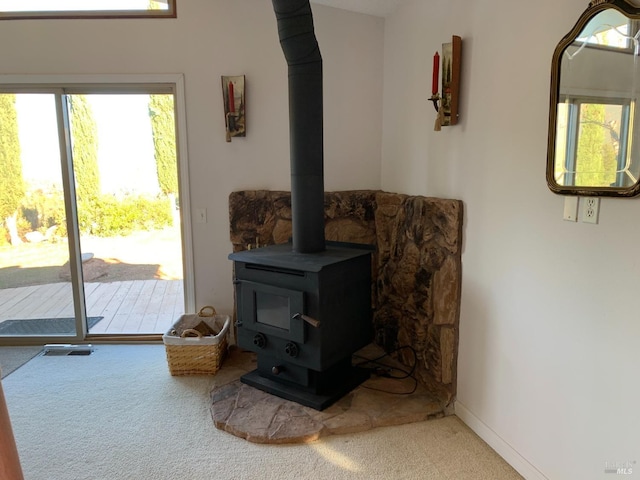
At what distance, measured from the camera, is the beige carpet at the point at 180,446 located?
1851 mm

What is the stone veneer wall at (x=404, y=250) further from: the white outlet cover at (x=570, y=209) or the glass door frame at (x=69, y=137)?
the white outlet cover at (x=570, y=209)

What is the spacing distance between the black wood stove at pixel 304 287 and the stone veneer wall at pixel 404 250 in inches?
11.5

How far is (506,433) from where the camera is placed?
1.91 m

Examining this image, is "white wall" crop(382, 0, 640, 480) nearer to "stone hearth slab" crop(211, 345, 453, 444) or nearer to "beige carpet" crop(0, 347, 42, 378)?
"stone hearth slab" crop(211, 345, 453, 444)

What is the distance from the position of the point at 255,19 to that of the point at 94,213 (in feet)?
6.01

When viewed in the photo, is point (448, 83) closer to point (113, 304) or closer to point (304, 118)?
point (304, 118)

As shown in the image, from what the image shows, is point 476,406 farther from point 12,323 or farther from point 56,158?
point 12,323

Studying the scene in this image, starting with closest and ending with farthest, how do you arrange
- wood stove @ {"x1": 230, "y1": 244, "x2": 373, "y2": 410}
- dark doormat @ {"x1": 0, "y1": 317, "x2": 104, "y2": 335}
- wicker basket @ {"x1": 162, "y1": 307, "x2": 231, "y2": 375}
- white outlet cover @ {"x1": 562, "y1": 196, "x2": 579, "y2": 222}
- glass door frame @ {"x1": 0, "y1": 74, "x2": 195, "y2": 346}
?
white outlet cover @ {"x1": 562, "y1": 196, "x2": 579, "y2": 222} < wood stove @ {"x1": 230, "y1": 244, "x2": 373, "y2": 410} < wicker basket @ {"x1": 162, "y1": 307, "x2": 231, "y2": 375} < glass door frame @ {"x1": 0, "y1": 74, "x2": 195, "y2": 346} < dark doormat @ {"x1": 0, "y1": 317, "x2": 104, "y2": 335}

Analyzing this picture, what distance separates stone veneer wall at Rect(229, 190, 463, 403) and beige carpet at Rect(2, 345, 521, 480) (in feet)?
1.35

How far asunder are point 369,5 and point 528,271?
2.07m

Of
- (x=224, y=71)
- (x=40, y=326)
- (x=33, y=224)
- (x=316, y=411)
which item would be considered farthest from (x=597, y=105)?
(x=40, y=326)

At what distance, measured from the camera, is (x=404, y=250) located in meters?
2.66

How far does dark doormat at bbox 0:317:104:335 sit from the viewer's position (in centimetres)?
327

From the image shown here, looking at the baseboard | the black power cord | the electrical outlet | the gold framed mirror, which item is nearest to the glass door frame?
the black power cord
